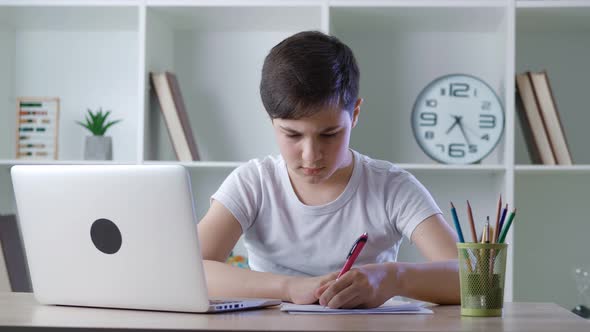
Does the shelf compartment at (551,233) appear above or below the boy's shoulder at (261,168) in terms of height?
below

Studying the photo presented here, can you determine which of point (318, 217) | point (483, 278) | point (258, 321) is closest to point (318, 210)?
point (318, 217)

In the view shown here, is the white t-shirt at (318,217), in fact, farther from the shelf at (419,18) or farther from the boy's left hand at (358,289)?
the shelf at (419,18)

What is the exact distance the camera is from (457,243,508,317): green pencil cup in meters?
1.27

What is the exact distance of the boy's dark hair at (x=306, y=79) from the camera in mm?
1589

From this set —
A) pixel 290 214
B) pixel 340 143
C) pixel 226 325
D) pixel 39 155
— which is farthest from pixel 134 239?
pixel 39 155

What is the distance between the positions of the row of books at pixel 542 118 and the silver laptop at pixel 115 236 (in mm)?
1594

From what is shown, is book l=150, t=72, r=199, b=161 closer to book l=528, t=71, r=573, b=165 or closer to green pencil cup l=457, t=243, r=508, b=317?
book l=528, t=71, r=573, b=165

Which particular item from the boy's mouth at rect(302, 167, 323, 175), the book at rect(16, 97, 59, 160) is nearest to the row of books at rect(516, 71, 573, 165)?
the boy's mouth at rect(302, 167, 323, 175)

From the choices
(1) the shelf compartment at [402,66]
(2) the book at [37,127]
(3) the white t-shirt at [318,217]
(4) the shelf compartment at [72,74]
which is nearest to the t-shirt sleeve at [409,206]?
(3) the white t-shirt at [318,217]

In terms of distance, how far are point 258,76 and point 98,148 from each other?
2.02 feet

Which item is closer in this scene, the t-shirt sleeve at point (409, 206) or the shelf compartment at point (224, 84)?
the t-shirt sleeve at point (409, 206)

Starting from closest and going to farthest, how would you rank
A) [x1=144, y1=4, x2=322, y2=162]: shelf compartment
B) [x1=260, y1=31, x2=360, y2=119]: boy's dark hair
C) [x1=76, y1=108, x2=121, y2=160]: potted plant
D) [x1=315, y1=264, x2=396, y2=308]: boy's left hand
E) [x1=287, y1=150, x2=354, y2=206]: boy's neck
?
[x1=315, y1=264, x2=396, y2=308]: boy's left hand, [x1=260, y1=31, x2=360, y2=119]: boy's dark hair, [x1=287, y1=150, x2=354, y2=206]: boy's neck, [x1=76, y1=108, x2=121, y2=160]: potted plant, [x1=144, y1=4, x2=322, y2=162]: shelf compartment

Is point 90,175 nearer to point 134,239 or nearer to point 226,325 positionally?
point 134,239

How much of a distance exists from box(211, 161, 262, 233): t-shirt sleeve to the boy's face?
0.69 ft
